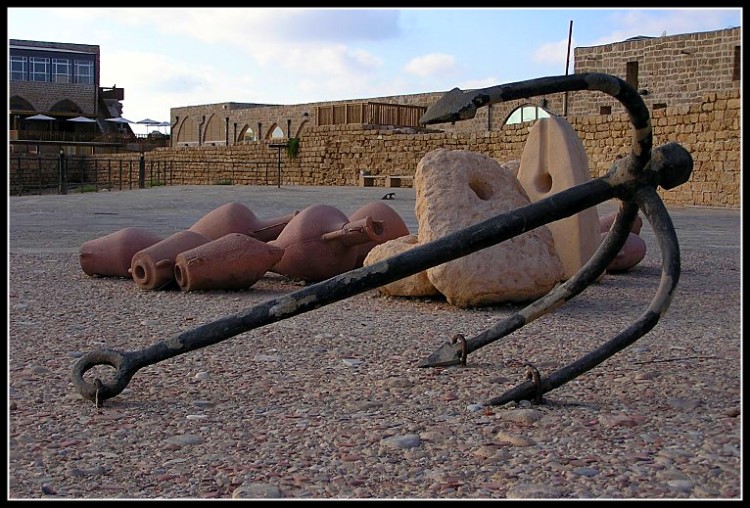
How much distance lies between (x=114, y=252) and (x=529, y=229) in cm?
371

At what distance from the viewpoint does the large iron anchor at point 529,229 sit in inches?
93.0

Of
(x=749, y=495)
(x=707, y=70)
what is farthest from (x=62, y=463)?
(x=707, y=70)

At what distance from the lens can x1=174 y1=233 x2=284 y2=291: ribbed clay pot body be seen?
4.92 metres

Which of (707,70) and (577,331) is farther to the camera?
(707,70)

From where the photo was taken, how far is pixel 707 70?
2212 centimetres

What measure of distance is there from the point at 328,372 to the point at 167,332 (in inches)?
40.6

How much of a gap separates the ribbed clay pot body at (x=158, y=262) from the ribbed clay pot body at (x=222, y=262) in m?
0.06

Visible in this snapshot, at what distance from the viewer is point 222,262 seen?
4.93 meters

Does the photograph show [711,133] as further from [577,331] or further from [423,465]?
[423,465]

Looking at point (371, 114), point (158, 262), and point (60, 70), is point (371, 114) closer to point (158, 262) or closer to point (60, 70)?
point (158, 262)

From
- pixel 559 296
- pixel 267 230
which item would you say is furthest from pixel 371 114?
pixel 559 296

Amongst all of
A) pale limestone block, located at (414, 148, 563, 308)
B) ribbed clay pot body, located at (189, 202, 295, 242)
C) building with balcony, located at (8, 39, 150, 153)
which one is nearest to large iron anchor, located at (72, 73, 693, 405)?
pale limestone block, located at (414, 148, 563, 308)

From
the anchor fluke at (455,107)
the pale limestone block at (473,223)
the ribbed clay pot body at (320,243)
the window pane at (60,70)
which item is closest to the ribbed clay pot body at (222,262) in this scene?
the ribbed clay pot body at (320,243)

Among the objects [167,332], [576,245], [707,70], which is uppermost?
[707,70]
